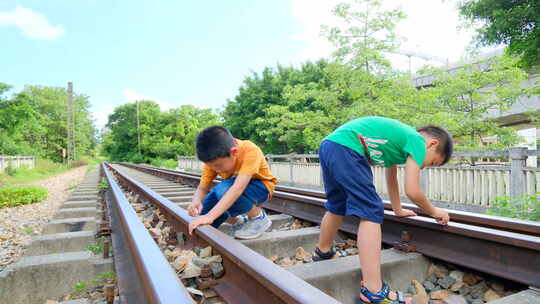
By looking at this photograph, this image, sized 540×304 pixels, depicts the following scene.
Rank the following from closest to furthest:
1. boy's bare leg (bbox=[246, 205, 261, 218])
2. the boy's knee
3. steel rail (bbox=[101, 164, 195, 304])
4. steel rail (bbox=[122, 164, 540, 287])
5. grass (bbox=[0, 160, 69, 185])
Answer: steel rail (bbox=[101, 164, 195, 304])
steel rail (bbox=[122, 164, 540, 287])
the boy's knee
boy's bare leg (bbox=[246, 205, 261, 218])
grass (bbox=[0, 160, 69, 185])

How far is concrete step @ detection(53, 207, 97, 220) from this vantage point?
181 inches

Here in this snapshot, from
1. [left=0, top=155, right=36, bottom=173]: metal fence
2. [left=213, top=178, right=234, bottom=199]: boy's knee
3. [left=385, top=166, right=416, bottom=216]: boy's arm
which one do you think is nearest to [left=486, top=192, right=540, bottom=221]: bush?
[left=385, top=166, right=416, bottom=216]: boy's arm

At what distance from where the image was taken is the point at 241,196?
255 cm

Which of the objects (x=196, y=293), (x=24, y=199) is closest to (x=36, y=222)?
(x=24, y=199)

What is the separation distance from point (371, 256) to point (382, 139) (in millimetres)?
696

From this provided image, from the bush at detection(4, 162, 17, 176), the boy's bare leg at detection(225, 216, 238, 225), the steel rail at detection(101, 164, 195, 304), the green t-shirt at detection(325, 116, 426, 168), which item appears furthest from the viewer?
the bush at detection(4, 162, 17, 176)

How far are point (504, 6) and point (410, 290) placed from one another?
9340 mm

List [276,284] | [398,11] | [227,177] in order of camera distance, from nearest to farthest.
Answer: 1. [276,284]
2. [227,177]
3. [398,11]

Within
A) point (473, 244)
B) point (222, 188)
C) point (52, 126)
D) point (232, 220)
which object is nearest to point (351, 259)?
point (473, 244)

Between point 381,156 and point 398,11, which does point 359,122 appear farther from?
point 398,11

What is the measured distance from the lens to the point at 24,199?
788 cm

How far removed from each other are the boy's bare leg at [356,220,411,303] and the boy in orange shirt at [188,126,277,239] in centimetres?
85

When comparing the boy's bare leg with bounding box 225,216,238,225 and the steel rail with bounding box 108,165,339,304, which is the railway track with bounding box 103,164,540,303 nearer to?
the steel rail with bounding box 108,165,339,304

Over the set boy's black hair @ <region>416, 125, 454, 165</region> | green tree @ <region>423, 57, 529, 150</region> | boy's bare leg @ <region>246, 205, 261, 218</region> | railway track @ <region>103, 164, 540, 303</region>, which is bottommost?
railway track @ <region>103, 164, 540, 303</region>
